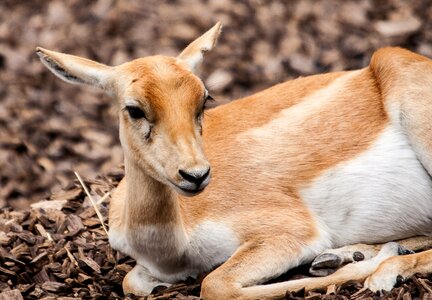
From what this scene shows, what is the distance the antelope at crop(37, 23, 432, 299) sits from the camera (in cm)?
631

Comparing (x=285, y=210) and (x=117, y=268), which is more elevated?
(x=285, y=210)

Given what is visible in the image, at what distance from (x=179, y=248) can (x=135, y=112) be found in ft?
3.37

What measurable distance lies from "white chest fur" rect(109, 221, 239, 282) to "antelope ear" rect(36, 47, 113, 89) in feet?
3.35

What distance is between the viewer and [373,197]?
22.7ft

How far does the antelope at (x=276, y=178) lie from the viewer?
20.7 ft

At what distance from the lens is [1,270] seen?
23.6 ft

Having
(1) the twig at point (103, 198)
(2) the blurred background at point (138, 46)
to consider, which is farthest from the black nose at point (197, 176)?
(2) the blurred background at point (138, 46)

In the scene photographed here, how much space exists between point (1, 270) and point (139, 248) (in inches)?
46.0

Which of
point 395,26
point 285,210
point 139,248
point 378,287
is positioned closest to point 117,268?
point 139,248

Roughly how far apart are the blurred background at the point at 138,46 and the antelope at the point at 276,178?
9.68 feet

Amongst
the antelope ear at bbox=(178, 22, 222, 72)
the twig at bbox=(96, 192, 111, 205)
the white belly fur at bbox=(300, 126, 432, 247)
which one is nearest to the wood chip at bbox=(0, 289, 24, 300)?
the twig at bbox=(96, 192, 111, 205)

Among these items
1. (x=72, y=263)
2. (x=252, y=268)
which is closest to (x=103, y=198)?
(x=72, y=263)

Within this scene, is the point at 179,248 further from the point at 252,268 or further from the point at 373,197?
the point at 373,197

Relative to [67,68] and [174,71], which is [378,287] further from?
[67,68]
